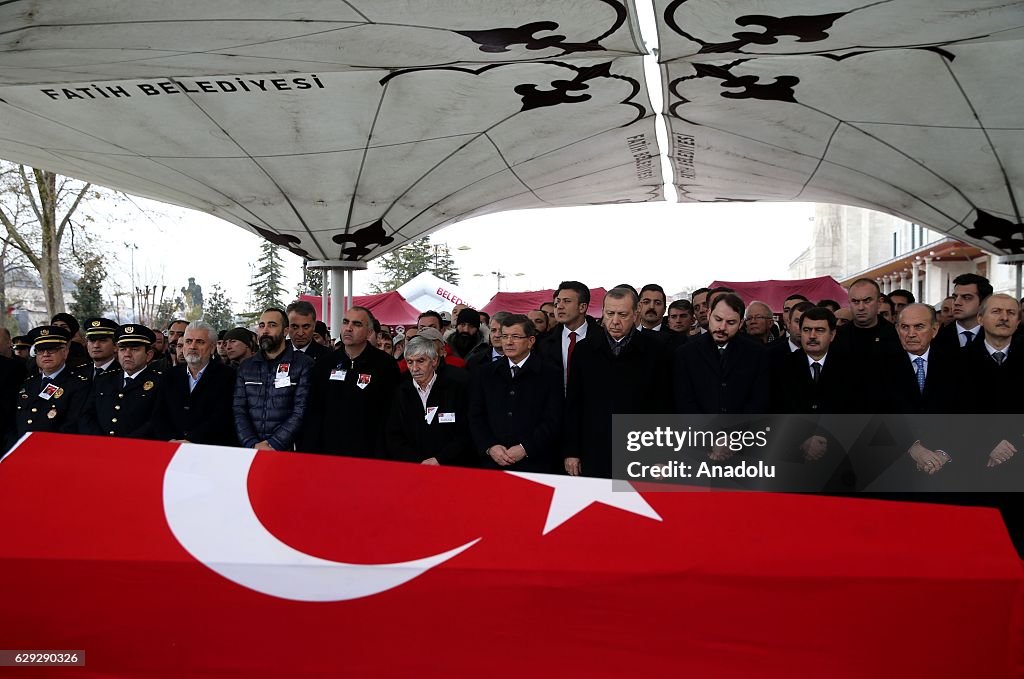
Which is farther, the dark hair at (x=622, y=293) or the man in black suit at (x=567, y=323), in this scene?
the man in black suit at (x=567, y=323)

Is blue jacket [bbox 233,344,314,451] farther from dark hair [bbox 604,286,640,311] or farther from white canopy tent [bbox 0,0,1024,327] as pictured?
white canopy tent [bbox 0,0,1024,327]

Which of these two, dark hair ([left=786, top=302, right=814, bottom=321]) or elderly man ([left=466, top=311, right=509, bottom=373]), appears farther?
dark hair ([left=786, top=302, right=814, bottom=321])

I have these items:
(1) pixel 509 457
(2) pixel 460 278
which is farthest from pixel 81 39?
(2) pixel 460 278

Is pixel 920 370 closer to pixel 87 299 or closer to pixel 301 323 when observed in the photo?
pixel 301 323

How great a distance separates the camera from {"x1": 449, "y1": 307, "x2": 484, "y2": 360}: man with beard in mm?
9031

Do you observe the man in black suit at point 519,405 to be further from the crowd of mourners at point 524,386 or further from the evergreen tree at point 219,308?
the evergreen tree at point 219,308

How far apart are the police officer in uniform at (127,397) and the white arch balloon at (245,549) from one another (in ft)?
8.82

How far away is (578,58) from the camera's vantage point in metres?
13.1

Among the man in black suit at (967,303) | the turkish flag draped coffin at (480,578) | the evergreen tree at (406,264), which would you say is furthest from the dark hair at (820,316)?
the evergreen tree at (406,264)

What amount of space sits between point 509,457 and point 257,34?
876 centimetres

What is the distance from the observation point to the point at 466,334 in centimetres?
913

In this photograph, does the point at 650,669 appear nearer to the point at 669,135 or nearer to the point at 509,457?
the point at 509,457

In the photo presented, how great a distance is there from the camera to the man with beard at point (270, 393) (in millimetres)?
5805

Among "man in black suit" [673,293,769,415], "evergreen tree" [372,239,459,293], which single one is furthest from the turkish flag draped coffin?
"evergreen tree" [372,239,459,293]
